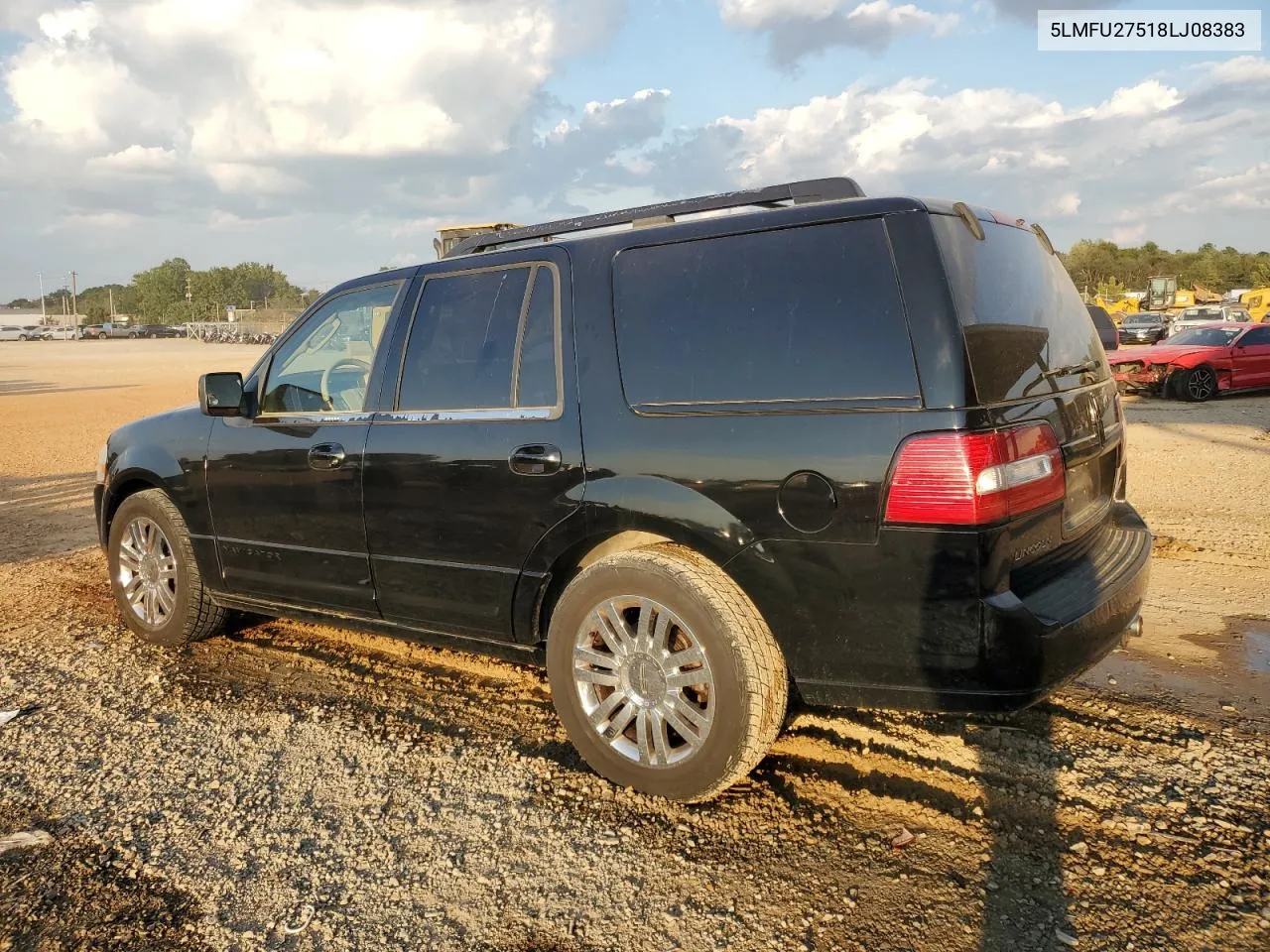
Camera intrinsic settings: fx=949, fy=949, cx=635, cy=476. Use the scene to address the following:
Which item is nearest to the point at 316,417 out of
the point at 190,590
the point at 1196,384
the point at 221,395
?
the point at 221,395

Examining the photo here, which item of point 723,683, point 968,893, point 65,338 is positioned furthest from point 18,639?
point 65,338

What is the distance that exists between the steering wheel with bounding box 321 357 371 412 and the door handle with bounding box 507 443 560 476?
1.02 m

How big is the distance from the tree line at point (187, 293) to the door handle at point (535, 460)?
11487cm

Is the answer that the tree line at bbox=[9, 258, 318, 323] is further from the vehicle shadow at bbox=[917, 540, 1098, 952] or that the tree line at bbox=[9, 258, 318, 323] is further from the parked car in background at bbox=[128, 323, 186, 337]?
the vehicle shadow at bbox=[917, 540, 1098, 952]

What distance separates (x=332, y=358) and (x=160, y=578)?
161 cm

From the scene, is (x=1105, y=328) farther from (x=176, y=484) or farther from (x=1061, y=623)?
(x=176, y=484)

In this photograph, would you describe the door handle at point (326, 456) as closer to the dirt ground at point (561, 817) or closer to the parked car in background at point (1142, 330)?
the dirt ground at point (561, 817)

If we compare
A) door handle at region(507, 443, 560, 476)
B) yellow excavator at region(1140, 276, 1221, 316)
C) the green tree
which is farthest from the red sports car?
the green tree

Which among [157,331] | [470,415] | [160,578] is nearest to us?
[470,415]

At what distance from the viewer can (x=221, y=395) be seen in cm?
444

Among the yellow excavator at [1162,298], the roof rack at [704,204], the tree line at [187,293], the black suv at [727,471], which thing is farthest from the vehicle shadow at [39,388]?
the tree line at [187,293]

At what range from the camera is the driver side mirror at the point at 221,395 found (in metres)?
4.42

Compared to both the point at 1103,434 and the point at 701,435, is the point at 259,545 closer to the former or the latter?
the point at 701,435

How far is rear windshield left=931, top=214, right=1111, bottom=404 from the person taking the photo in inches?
110
